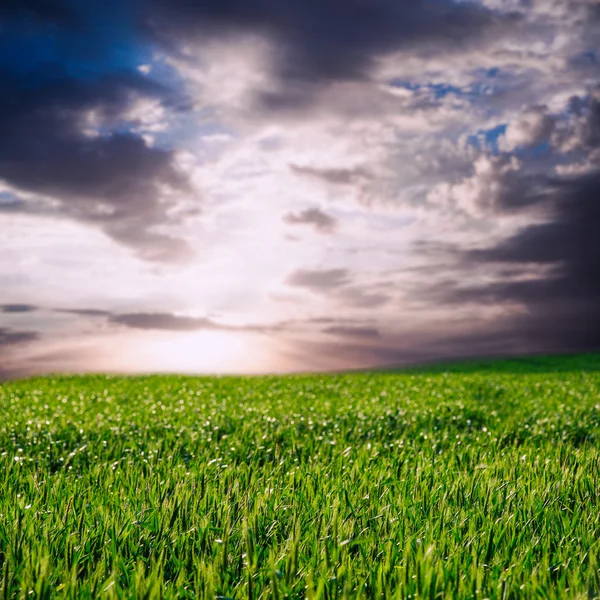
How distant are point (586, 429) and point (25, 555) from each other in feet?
36.4

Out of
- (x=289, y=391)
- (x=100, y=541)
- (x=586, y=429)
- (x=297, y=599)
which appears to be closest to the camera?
(x=297, y=599)

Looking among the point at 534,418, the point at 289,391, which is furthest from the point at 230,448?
the point at 289,391

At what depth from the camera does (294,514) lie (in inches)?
191

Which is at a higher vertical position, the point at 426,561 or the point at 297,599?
the point at 426,561

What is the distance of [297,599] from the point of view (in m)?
3.71

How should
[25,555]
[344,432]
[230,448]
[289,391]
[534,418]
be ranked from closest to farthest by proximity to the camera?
1. [25,555]
2. [230,448]
3. [344,432]
4. [534,418]
5. [289,391]

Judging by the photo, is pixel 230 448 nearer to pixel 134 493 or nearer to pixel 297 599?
pixel 134 493

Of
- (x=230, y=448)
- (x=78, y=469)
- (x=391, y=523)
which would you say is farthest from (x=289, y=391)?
(x=391, y=523)

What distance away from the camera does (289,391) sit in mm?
18125

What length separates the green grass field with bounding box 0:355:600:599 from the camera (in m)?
3.76

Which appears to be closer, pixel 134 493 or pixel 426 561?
pixel 426 561

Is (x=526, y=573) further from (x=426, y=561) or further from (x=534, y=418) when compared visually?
(x=534, y=418)

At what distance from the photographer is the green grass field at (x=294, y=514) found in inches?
148

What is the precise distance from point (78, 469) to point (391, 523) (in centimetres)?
522
